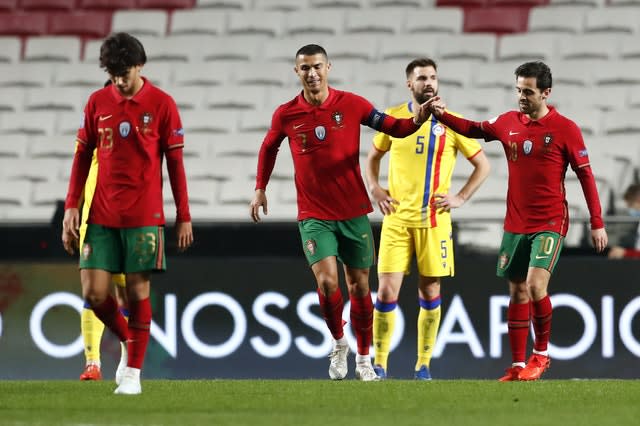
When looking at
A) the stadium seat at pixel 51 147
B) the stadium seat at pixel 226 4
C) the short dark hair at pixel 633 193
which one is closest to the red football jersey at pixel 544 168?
the short dark hair at pixel 633 193

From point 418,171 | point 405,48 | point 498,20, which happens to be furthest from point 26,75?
point 418,171

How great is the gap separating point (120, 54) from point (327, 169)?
1680 mm

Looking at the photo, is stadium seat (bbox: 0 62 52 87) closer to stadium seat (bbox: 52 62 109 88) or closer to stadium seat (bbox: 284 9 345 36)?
stadium seat (bbox: 52 62 109 88)

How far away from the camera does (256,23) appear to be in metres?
14.2

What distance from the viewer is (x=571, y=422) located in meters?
5.47

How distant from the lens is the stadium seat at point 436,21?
13.7 metres

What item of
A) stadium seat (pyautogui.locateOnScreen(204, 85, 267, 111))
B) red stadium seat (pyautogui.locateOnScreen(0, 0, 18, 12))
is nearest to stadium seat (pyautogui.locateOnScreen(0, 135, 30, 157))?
stadium seat (pyautogui.locateOnScreen(204, 85, 267, 111))

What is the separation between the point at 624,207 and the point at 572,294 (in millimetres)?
2110

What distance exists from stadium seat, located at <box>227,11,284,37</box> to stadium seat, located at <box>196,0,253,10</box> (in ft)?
0.64

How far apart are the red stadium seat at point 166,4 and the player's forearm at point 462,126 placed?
7.52 meters

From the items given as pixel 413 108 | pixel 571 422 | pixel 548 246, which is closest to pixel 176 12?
pixel 413 108

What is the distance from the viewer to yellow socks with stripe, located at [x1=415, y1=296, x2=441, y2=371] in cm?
839

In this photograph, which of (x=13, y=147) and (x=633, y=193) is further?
(x=13, y=147)

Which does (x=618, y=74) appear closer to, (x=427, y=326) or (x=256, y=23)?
(x=256, y=23)
